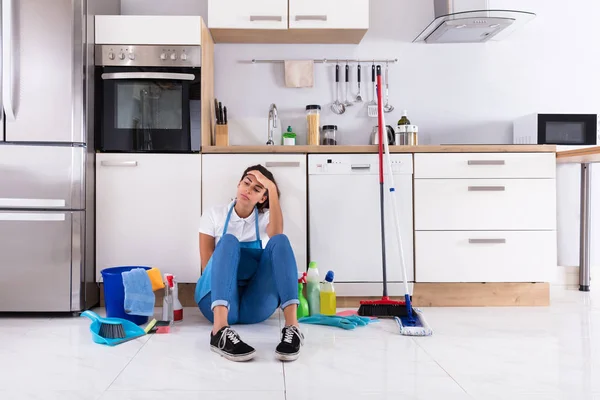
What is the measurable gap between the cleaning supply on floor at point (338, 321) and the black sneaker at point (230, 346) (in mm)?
634

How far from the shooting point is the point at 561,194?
12.6 feet

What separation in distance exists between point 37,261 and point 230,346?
1.31 meters

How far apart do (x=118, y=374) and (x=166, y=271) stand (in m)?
1.19

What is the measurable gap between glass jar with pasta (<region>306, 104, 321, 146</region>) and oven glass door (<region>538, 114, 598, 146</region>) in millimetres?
1312

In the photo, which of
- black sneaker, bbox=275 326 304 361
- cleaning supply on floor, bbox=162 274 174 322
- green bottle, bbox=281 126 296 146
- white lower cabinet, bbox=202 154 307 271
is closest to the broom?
white lower cabinet, bbox=202 154 307 271

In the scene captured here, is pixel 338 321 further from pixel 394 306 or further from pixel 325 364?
pixel 325 364

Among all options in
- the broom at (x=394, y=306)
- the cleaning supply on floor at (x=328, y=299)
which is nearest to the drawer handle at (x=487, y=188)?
the broom at (x=394, y=306)

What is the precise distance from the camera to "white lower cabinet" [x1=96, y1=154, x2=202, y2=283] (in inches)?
121

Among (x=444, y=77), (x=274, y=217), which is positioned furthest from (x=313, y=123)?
(x=274, y=217)

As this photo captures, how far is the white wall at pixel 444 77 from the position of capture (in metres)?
3.74

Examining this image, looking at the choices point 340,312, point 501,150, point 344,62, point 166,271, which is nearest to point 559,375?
point 340,312

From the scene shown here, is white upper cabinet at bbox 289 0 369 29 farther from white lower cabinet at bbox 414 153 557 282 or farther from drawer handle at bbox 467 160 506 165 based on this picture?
drawer handle at bbox 467 160 506 165

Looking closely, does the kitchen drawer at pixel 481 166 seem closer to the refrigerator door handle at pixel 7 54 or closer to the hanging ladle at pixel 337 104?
→ the hanging ladle at pixel 337 104

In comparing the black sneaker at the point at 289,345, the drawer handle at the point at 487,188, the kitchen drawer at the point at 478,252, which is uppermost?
the drawer handle at the point at 487,188
